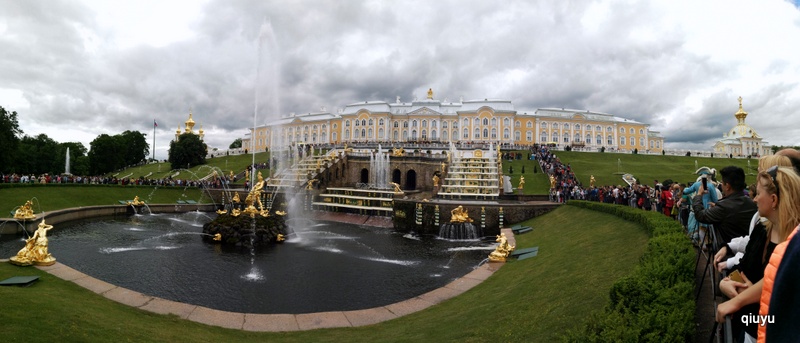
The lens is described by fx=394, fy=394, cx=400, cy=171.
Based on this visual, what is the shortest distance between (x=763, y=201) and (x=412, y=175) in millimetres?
39576

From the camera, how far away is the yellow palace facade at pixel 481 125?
84.7m

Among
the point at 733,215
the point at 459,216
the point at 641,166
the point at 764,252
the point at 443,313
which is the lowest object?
the point at 443,313

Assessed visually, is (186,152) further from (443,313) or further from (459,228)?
(443,313)

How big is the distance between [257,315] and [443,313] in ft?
14.7

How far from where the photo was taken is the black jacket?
4855 millimetres

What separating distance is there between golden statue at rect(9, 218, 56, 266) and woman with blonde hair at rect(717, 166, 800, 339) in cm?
1556

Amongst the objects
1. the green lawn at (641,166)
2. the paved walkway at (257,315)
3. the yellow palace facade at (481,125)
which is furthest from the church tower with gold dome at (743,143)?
the paved walkway at (257,315)

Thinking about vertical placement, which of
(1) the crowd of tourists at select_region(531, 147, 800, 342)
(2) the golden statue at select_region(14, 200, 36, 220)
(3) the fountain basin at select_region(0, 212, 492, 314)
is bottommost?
(3) the fountain basin at select_region(0, 212, 492, 314)

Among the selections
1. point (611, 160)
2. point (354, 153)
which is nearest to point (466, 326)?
point (354, 153)

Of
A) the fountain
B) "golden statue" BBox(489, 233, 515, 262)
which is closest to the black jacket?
"golden statue" BBox(489, 233, 515, 262)

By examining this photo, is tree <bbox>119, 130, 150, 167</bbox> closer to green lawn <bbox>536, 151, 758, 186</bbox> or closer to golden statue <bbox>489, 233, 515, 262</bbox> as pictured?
green lawn <bbox>536, 151, 758, 186</bbox>

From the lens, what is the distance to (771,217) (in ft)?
9.23

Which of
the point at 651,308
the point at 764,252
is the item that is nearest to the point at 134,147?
the point at 651,308

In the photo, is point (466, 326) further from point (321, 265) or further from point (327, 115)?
point (327, 115)
